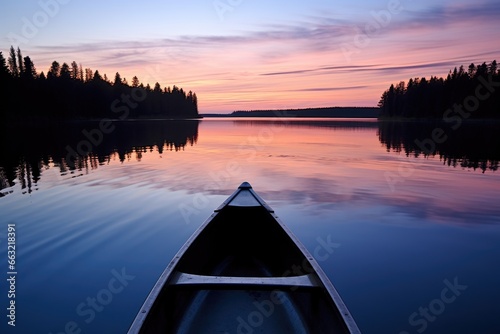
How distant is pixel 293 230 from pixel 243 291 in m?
4.60

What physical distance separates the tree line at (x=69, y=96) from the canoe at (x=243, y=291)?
222ft

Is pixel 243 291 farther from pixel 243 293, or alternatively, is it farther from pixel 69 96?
pixel 69 96

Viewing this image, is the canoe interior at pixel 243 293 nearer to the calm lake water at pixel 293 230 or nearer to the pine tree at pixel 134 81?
the calm lake water at pixel 293 230

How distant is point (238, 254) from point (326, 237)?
10.8 feet

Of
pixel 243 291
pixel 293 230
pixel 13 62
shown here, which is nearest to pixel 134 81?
pixel 13 62

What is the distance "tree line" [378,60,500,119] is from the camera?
92.8m

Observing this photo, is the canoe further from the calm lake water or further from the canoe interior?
the calm lake water

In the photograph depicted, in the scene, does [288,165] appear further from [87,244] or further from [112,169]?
[87,244]

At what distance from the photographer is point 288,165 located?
71.6ft

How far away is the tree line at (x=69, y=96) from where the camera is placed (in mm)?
61938

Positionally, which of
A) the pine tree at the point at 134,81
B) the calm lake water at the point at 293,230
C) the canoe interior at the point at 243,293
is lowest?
the calm lake water at the point at 293,230

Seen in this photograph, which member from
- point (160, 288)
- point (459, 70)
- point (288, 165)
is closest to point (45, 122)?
point (288, 165)

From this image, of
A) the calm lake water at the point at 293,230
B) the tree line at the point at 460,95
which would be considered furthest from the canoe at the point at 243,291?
the tree line at the point at 460,95

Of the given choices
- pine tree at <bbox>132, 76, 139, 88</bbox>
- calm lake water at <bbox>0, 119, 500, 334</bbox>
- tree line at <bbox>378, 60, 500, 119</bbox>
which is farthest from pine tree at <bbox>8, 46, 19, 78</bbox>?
tree line at <bbox>378, 60, 500, 119</bbox>
